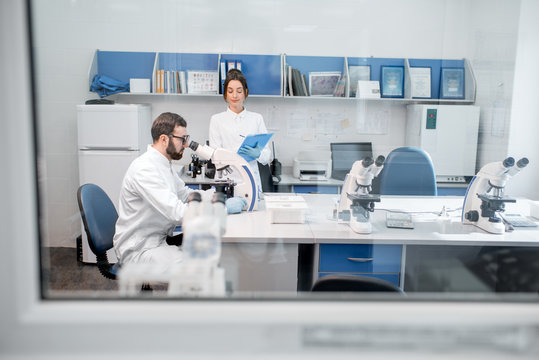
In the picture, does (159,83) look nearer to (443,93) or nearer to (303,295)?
(443,93)

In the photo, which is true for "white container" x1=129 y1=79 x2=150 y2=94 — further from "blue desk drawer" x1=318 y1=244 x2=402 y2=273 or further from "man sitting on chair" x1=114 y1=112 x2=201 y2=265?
"blue desk drawer" x1=318 y1=244 x2=402 y2=273

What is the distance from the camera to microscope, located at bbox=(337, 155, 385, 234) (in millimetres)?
2213

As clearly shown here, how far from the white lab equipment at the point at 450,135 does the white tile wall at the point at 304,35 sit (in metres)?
0.12

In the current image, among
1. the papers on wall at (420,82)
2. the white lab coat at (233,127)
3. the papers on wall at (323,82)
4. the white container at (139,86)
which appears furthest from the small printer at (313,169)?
the white container at (139,86)

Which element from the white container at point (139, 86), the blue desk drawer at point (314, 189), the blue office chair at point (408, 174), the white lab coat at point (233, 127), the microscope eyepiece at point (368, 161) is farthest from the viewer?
the white container at point (139, 86)

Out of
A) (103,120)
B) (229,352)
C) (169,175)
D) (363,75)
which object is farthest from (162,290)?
(363,75)

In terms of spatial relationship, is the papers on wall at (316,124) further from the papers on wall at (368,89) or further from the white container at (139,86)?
the white container at (139,86)

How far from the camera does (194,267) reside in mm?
819

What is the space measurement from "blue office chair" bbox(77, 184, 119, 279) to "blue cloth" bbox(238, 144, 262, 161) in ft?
2.75

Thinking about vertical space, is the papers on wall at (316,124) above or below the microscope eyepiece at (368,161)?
above

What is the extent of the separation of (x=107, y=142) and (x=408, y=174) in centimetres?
251

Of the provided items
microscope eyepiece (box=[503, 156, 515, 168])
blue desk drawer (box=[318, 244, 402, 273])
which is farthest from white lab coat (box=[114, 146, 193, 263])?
microscope eyepiece (box=[503, 156, 515, 168])

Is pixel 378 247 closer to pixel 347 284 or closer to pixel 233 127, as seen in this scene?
pixel 347 284

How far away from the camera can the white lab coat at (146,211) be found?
2158mm
